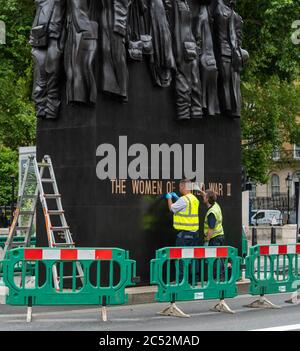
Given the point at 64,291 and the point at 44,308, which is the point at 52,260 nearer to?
the point at 64,291

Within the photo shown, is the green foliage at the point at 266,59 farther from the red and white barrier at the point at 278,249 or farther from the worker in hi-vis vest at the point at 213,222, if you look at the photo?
the red and white barrier at the point at 278,249

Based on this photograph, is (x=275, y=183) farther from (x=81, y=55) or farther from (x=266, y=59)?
(x=81, y=55)

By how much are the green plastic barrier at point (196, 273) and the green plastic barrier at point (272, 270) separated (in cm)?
37

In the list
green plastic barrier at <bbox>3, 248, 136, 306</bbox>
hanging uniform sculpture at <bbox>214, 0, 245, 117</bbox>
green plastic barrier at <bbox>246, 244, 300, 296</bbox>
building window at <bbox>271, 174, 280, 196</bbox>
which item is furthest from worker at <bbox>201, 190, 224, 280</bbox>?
building window at <bbox>271, 174, 280, 196</bbox>

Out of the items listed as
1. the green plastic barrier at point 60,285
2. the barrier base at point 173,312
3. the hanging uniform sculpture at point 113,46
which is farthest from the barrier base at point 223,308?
the hanging uniform sculpture at point 113,46

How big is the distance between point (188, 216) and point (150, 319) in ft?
9.92

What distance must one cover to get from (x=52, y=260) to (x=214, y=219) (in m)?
4.13

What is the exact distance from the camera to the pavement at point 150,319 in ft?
35.4

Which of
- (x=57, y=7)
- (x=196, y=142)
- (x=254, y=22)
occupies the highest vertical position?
(x=254, y=22)

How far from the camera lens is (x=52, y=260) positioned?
11336mm

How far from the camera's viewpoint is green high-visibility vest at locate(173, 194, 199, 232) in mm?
14180
